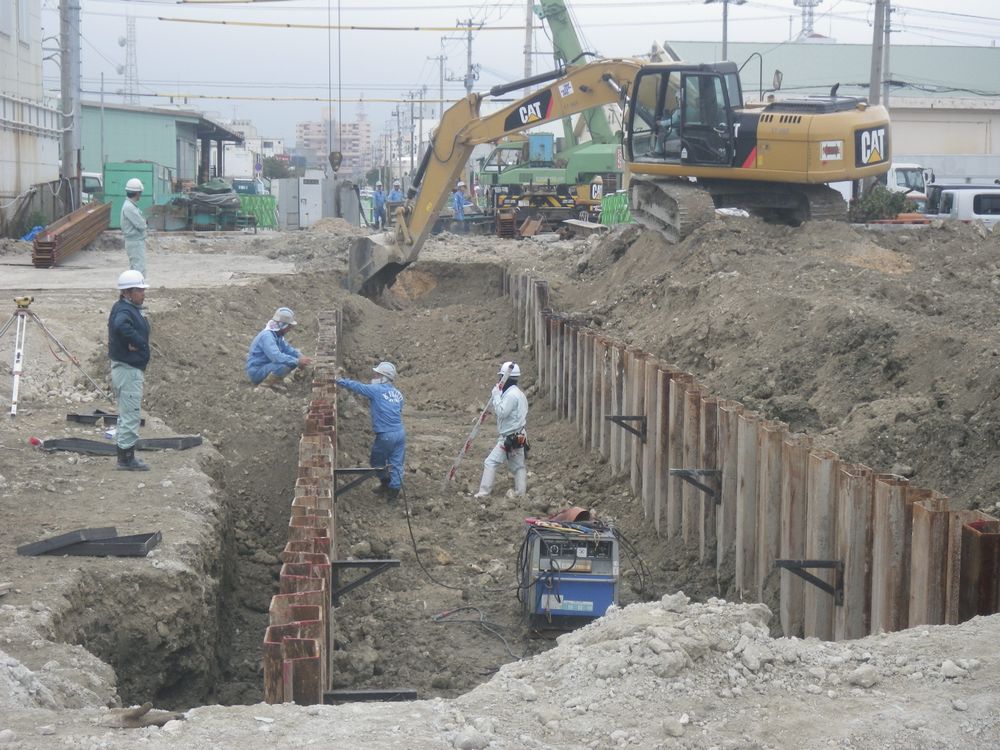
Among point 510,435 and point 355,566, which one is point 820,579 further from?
point 510,435

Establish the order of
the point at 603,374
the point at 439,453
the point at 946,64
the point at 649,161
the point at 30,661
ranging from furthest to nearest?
1. the point at 946,64
2. the point at 649,161
3. the point at 439,453
4. the point at 603,374
5. the point at 30,661

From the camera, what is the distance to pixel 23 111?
31547mm

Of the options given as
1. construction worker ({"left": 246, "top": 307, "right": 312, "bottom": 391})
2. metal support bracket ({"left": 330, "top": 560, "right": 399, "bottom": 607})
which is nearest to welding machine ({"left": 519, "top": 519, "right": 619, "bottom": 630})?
metal support bracket ({"left": 330, "top": 560, "right": 399, "bottom": 607})

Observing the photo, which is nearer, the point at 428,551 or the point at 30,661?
the point at 30,661

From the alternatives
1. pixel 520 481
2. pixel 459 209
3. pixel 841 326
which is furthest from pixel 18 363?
pixel 459 209

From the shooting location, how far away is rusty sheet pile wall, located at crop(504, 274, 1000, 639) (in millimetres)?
6133

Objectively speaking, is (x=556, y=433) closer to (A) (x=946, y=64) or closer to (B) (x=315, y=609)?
(B) (x=315, y=609)

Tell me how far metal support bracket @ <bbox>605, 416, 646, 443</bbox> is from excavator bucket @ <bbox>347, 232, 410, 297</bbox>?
10.3 metres

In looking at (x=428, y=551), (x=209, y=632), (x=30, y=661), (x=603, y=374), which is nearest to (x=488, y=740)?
(x=30, y=661)

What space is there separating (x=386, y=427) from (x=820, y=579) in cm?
563

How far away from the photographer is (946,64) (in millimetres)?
62250

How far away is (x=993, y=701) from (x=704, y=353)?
350 inches

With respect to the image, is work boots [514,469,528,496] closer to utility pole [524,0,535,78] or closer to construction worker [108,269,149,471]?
construction worker [108,269,149,471]

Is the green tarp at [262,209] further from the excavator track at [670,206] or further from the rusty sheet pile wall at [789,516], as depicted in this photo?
the rusty sheet pile wall at [789,516]
